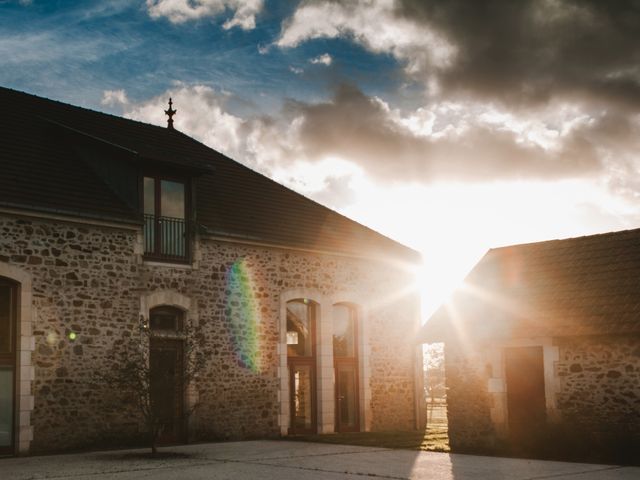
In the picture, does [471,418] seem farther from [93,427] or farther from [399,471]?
[93,427]

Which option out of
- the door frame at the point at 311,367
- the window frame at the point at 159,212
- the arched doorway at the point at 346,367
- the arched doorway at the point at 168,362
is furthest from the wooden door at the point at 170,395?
the arched doorway at the point at 346,367

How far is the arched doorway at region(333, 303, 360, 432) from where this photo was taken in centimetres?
1850

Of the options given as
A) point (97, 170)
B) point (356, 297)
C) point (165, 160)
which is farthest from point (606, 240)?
point (97, 170)

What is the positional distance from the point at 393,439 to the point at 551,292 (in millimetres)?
4296

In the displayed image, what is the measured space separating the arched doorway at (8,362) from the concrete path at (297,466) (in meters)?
0.67

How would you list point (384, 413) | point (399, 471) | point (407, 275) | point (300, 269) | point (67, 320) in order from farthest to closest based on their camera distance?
point (407, 275) < point (384, 413) < point (300, 269) < point (67, 320) < point (399, 471)

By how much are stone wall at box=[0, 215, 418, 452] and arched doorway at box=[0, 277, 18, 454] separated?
0.36 meters

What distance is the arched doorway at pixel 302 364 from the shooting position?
1770cm

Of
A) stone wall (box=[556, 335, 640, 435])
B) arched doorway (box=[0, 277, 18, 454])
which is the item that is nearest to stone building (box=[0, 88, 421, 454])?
arched doorway (box=[0, 277, 18, 454])

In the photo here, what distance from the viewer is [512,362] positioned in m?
14.3

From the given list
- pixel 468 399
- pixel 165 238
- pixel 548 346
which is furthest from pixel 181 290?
pixel 548 346

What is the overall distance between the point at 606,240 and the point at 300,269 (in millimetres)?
6575

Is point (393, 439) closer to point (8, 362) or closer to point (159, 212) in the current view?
point (159, 212)

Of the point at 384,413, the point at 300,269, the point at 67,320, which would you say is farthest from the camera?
the point at 384,413
